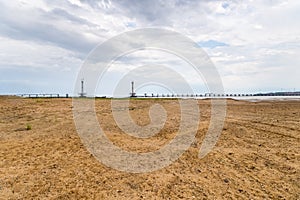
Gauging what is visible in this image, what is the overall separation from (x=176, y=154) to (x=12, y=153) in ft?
18.7

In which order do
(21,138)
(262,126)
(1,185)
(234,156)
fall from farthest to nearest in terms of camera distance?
(262,126) < (21,138) < (234,156) < (1,185)

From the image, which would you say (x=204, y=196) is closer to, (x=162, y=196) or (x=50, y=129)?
(x=162, y=196)

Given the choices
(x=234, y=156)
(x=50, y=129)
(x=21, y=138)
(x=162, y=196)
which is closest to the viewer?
(x=162, y=196)

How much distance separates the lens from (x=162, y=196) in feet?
20.8

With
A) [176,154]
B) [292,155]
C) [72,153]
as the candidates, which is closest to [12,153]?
[72,153]

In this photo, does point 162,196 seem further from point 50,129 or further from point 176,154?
point 50,129

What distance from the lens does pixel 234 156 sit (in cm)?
943

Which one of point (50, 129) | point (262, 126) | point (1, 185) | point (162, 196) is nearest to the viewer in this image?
point (162, 196)

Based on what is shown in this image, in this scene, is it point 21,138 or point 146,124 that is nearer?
point 21,138

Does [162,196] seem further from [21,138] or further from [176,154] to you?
[21,138]

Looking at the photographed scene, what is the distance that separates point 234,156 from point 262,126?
703cm

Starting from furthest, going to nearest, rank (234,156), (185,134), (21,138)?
(185,134)
(21,138)
(234,156)

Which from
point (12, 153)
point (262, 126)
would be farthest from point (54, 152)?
point (262, 126)

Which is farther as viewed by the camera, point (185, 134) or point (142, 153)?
point (185, 134)
